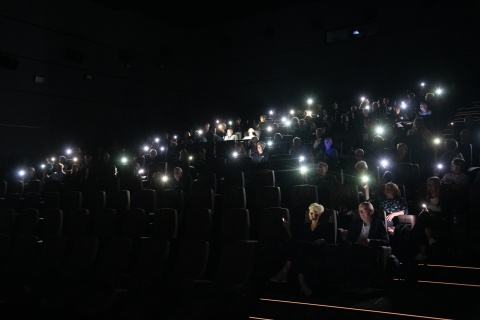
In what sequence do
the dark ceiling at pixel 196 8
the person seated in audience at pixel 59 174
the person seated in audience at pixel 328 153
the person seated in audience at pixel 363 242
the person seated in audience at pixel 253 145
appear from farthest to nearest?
1. the dark ceiling at pixel 196 8
2. the person seated in audience at pixel 59 174
3. the person seated in audience at pixel 253 145
4. the person seated in audience at pixel 328 153
5. the person seated in audience at pixel 363 242

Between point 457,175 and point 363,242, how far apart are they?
36.0 inches

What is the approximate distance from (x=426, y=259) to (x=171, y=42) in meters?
5.68

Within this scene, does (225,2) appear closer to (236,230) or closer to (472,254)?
(236,230)

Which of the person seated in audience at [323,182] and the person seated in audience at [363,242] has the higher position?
the person seated in audience at [323,182]

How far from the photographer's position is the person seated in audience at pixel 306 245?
2.19m

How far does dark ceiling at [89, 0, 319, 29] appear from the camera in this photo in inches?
238

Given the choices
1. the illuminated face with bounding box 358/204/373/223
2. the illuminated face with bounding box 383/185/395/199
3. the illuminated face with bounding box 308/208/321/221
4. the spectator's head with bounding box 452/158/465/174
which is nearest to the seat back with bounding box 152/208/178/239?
the illuminated face with bounding box 308/208/321/221

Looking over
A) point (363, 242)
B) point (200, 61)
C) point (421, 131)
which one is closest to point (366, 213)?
point (363, 242)

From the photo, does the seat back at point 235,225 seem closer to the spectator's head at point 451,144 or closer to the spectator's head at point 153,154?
the spectator's head at point 451,144

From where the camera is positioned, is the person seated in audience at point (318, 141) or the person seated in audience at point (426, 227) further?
the person seated in audience at point (318, 141)

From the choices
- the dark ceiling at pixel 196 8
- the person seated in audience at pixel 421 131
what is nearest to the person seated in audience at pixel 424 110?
the person seated in audience at pixel 421 131

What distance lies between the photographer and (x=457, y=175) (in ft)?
8.59

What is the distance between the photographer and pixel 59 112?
549 cm

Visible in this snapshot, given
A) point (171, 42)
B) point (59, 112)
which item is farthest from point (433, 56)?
point (59, 112)
